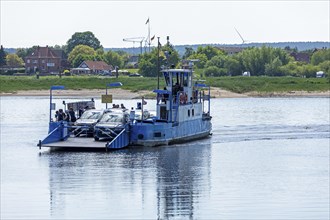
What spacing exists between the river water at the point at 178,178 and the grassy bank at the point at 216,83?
210 feet

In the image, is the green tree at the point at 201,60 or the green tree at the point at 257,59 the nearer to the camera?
the green tree at the point at 257,59

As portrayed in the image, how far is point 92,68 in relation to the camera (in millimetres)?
183500

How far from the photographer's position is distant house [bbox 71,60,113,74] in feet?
600

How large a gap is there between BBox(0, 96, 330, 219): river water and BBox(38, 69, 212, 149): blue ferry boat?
59cm

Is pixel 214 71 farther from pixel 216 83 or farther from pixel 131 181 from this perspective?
pixel 131 181

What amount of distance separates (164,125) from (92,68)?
4896 inches

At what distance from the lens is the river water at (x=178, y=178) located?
40156 millimetres

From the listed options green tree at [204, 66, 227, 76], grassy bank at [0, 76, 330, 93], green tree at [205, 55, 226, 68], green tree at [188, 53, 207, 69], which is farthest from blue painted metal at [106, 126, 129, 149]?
green tree at [205, 55, 226, 68]

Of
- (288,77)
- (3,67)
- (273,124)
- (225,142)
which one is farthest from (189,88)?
(3,67)

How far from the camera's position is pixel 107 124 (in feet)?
191

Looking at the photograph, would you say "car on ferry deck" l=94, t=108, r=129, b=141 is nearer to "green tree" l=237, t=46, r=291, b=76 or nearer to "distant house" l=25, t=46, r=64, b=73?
"green tree" l=237, t=46, r=291, b=76

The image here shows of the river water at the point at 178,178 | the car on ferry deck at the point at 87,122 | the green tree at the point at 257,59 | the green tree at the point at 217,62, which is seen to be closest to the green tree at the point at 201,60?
the green tree at the point at 217,62

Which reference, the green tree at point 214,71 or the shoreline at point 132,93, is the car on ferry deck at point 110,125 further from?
the green tree at point 214,71

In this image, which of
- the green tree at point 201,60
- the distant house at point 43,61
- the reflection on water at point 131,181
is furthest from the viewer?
the distant house at point 43,61
